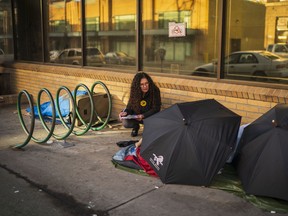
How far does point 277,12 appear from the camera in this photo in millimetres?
5133

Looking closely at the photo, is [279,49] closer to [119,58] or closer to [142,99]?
[142,99]

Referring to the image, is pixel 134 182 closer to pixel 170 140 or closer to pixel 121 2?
pixel 170 140

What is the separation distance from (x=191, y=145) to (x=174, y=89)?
2404 millimetres

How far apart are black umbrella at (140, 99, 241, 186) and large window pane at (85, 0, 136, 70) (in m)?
3.19

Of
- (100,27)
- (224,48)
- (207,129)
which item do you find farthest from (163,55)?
(207,129)

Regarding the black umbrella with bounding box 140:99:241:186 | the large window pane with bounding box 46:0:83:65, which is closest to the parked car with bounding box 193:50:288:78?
the black umbrella with bounding box 140:99:241:186

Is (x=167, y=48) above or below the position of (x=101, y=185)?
above

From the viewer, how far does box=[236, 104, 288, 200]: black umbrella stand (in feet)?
11.7

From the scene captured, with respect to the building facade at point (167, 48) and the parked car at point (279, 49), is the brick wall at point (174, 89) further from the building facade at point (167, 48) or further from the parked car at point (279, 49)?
the parked car at point (279, 49)

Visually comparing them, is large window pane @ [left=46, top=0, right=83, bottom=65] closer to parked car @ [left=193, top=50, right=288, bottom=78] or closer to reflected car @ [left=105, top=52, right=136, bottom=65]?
reflected car @ [left=105, top=52, right=136, bottom=65]

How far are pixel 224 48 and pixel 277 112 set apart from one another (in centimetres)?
196

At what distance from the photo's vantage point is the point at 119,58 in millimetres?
7559

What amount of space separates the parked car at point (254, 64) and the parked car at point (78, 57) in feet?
9.64

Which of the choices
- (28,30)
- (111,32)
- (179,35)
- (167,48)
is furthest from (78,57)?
(179,35)
